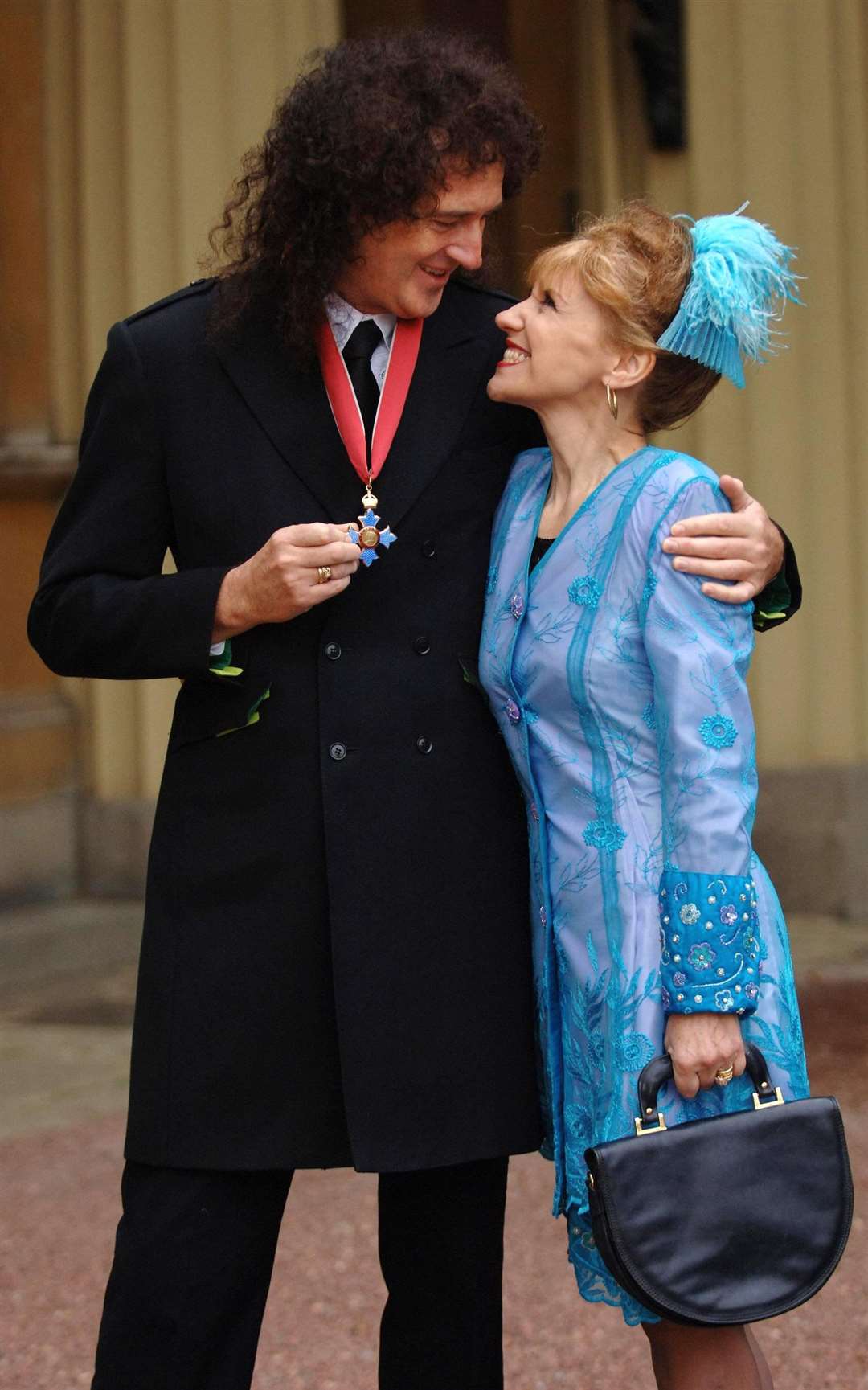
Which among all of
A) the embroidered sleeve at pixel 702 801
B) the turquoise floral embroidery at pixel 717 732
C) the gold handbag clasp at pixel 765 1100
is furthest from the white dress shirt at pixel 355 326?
the gold handbag clasp at pixel 765 1100

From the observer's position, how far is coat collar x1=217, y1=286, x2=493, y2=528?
249 centimetres

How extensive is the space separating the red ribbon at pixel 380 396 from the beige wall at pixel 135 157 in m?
4.23

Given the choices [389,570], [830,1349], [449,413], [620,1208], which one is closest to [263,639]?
[389,570]

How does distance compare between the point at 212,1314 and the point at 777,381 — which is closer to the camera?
the point at 212,1314

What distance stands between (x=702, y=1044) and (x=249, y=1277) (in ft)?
2.15

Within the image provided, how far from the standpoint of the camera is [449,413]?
8.47 ft

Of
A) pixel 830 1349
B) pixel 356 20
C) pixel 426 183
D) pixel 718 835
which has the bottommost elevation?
pixel 830 1349

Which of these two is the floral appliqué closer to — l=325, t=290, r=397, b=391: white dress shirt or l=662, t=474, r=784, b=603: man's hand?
l=662, t=474, r=784, b=603: man's hand

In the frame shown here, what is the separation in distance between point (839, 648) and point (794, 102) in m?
→ 1.87

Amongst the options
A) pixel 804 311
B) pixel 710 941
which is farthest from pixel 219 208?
pixel 710 941

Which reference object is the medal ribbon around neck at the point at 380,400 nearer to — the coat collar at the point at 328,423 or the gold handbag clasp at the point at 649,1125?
the coat collar at the point at 328,423

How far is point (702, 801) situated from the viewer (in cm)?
231

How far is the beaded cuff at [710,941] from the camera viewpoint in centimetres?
230

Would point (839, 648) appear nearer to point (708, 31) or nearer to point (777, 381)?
point (777, 381)
